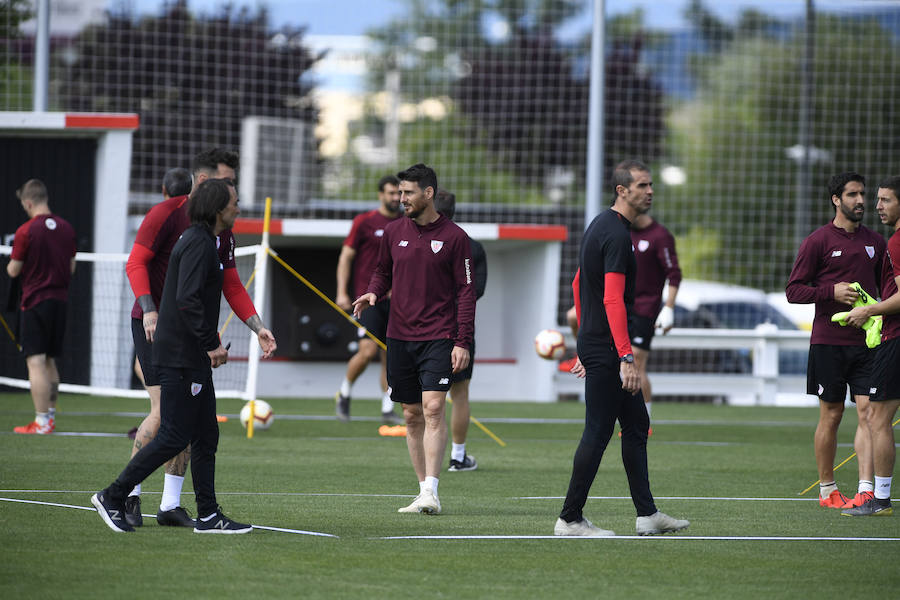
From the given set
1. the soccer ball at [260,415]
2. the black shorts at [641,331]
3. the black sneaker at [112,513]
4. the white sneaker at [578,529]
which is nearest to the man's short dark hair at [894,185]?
the white sneaker at [578,529]

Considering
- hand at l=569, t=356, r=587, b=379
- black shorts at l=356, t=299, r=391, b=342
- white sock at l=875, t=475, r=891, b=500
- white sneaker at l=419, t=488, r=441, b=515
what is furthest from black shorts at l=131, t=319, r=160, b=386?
black shorts at l=356, t=299, r=391, b=342

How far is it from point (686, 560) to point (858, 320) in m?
2.38

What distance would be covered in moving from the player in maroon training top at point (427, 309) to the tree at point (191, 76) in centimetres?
2080

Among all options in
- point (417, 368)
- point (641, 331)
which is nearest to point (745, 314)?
point (641, 331)

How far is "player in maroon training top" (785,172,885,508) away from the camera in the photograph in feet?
27.1

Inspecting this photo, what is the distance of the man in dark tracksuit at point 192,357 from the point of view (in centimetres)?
649

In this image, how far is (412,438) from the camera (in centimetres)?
813

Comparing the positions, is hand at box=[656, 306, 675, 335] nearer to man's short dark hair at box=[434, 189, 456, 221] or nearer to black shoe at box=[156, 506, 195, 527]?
man's short dark hair at box=[434, 189, 456, 221]

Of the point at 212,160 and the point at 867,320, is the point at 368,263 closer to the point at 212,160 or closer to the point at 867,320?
the point at 212,160

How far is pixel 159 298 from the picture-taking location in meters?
7.27

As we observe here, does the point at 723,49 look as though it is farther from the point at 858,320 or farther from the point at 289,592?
the point at 289,592

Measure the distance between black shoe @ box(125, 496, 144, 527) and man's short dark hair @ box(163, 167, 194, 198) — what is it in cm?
185

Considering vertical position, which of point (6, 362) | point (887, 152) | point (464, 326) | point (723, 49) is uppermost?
point (723, 49)

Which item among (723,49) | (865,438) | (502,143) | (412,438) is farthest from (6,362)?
(723,49)
